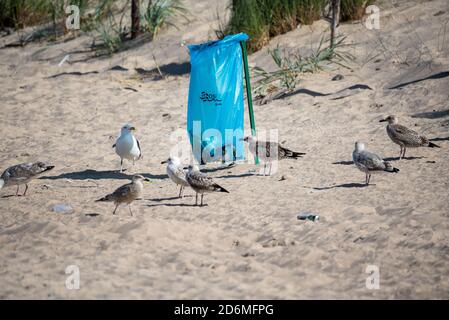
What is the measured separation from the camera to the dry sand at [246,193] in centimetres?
610

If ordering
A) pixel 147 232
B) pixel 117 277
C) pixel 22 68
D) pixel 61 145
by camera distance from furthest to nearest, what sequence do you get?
pixel 22 68, pixel 61 145, pixel 147 232, pixel 117 277

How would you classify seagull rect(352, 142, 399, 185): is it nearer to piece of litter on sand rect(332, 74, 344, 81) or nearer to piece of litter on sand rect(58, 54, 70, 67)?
piece of litter on sand rect(332, 74, 344, 81)

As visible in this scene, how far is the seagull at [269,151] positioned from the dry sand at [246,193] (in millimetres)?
250

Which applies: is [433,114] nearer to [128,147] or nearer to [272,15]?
[128,147]

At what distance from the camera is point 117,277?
20.0 ft

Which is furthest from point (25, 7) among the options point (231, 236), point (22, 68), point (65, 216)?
point (231, 236)

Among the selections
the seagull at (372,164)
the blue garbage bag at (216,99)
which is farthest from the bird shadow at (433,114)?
the blue garbage bag at (216,99)

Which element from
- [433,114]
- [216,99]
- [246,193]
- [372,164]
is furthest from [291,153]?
[433,114]

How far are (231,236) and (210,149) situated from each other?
2609 mm

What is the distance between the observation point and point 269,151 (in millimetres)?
9203

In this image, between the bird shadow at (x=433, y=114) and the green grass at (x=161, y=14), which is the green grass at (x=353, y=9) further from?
the bird shadow at (x=433, y=114)

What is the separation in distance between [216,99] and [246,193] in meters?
1.58
